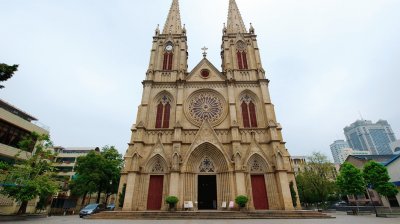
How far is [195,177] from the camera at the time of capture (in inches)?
832

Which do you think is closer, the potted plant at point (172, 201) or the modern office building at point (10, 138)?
the potted plant at point (172, 201)

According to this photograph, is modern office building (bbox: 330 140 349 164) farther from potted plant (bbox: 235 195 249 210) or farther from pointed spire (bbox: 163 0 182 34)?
potted plant (bbox: 235 195 249 210)

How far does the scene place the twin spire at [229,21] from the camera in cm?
3190

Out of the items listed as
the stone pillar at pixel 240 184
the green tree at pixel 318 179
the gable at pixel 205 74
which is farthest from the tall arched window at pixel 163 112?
the green tree at pixel 318 179

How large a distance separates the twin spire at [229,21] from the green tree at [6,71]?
22930mm

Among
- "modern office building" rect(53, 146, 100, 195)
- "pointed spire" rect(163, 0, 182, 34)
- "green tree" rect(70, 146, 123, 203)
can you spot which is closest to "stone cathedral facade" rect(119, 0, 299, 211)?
"pointed spire" rect(163, 0, 182, 34)

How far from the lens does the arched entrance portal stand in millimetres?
20297

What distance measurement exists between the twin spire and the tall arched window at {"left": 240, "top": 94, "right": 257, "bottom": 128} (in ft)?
40.0

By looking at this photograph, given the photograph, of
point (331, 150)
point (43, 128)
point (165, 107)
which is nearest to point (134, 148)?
point (165, 107)

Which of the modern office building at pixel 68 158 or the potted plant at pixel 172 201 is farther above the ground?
the modern office building at pixel 68 158

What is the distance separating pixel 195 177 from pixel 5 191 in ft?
50.0

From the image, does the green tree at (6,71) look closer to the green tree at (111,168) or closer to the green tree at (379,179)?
the green tree at (111,168)

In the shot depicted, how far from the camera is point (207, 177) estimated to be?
72.3 ft

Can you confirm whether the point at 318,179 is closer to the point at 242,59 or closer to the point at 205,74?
the point at 242,59
